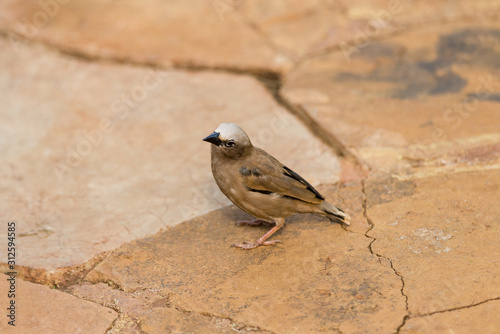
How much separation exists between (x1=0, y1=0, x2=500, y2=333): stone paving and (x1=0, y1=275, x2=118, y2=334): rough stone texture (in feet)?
0.04

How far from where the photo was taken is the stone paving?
12.9 ft

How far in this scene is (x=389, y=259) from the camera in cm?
420

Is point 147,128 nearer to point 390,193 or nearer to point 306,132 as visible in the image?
point 306,132

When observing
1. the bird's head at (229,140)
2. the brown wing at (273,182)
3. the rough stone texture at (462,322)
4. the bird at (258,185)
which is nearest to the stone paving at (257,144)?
the rough stone texture at (462,322)

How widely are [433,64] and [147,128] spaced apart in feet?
11.8

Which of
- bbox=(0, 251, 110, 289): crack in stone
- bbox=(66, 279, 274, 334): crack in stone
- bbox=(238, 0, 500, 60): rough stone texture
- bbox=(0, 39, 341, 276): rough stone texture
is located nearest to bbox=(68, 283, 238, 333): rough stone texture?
bbox=(66, 279, 274, 334): crack in stone

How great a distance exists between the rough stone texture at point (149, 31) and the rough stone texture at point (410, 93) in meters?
0.96

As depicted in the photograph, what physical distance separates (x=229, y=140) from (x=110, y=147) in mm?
2226

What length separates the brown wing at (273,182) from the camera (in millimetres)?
4512

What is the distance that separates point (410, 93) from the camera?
258 inches

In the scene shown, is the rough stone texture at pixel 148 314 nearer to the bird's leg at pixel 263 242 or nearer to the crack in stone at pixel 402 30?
the bird's leg at pixel 263 242

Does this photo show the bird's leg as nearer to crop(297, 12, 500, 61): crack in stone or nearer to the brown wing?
the brown wing

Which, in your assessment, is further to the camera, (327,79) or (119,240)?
(327,79)

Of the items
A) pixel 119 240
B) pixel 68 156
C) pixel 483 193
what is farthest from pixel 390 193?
pixel 68 156
